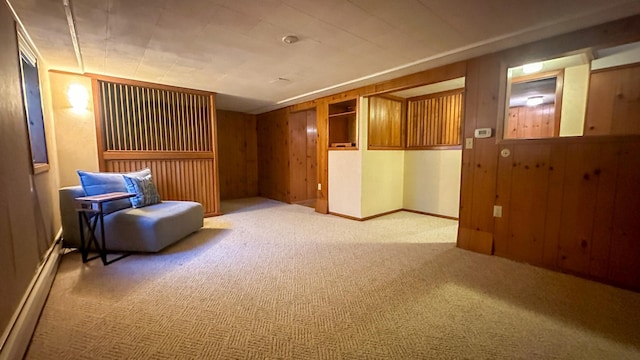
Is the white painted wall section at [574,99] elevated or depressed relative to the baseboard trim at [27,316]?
elevated

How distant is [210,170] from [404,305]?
3820 millimetres

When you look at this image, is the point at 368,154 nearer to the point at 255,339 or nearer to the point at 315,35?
the point at 315,35

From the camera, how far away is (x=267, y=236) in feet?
11.2

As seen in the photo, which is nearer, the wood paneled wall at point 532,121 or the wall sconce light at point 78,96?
the wall sconce light at point 78,96

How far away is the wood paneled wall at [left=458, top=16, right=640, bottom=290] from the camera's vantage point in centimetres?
207

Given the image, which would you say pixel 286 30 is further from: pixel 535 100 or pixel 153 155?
pixel 535 100

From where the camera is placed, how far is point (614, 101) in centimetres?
274

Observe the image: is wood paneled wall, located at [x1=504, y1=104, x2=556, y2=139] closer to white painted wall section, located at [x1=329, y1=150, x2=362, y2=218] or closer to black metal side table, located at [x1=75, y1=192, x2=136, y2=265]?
white painted wall section, located at [x1=329, y1=150, x2=362, y2=218]

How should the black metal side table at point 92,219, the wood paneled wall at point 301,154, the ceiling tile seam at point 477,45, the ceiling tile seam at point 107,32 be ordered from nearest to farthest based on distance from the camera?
1. the ceiling tile seam at point 107,32
2. the ceiling tile seam at point 477,45
3. the black metal side table at point 92,219
4. the wood paneled wall at point 301,154

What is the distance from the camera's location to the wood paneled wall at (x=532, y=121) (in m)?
4.36

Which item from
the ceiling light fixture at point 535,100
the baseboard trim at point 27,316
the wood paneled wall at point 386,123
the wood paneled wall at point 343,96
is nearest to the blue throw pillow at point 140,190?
the baseboard trim at point 27,316

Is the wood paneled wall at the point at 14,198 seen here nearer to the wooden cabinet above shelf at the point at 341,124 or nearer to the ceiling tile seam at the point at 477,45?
the ceiling tile seam at the point at 477,45

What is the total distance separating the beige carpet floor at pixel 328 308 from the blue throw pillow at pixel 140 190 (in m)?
0.78

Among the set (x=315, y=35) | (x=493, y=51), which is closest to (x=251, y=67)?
(x=315, y=35)
